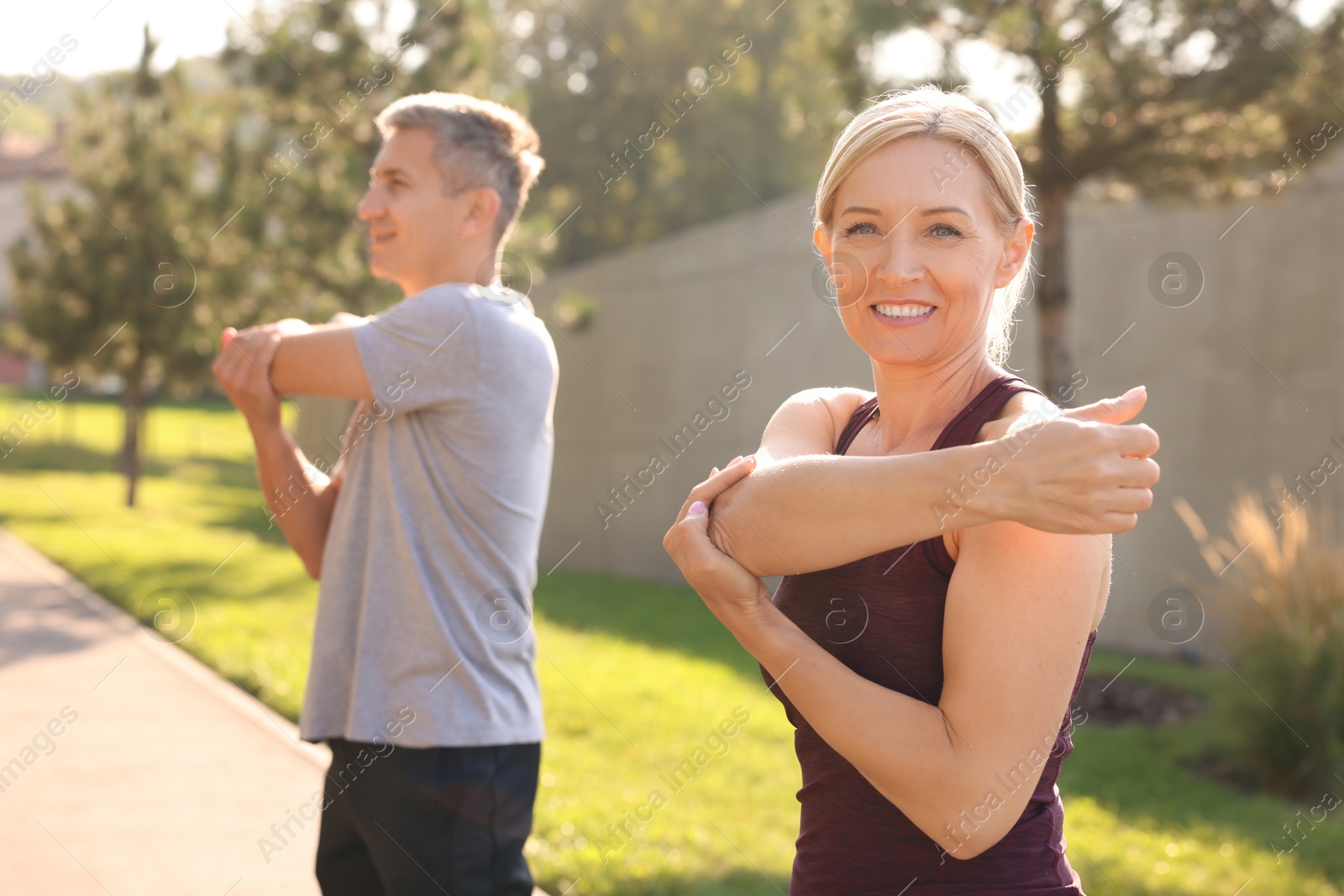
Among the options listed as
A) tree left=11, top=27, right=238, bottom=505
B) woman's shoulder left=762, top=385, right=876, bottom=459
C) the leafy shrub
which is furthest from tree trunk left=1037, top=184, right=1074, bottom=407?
tree left=11, top=27, right=238, bottom=505

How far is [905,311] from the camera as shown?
5.77 feet

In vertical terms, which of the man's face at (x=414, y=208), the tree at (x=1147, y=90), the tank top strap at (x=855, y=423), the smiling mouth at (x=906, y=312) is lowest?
the tank top strap at (x=855, y=423)

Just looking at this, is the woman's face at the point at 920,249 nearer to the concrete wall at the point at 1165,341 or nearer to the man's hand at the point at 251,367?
the man's hand at the point at 251,367

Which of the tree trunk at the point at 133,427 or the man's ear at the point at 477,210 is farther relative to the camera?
the tree trunk at the point at 133,427

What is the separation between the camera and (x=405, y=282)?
2.67m

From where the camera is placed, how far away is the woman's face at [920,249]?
1691mm

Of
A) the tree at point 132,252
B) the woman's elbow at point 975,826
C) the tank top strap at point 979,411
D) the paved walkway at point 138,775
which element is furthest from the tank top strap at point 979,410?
the tree at point 132,252

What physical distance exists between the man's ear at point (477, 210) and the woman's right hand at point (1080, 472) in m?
1.60

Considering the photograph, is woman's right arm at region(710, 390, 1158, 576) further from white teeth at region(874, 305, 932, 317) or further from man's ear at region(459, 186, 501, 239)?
man's ear at region(459, 186, 501, 239)

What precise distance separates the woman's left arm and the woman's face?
39 cm

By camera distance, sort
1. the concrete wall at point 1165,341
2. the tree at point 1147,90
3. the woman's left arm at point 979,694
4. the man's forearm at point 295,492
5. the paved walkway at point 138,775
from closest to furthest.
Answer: the woman's left arm at point 979,694 → the man's forearm at point 295,492 → the paved walkway at point 138,775 → the tree at point 1147,90 → the concrete wall at point 1165,341

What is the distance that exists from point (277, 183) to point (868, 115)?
16.2 meters

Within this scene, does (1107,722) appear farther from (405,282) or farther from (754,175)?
(754,175)

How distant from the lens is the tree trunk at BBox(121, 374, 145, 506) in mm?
19766
